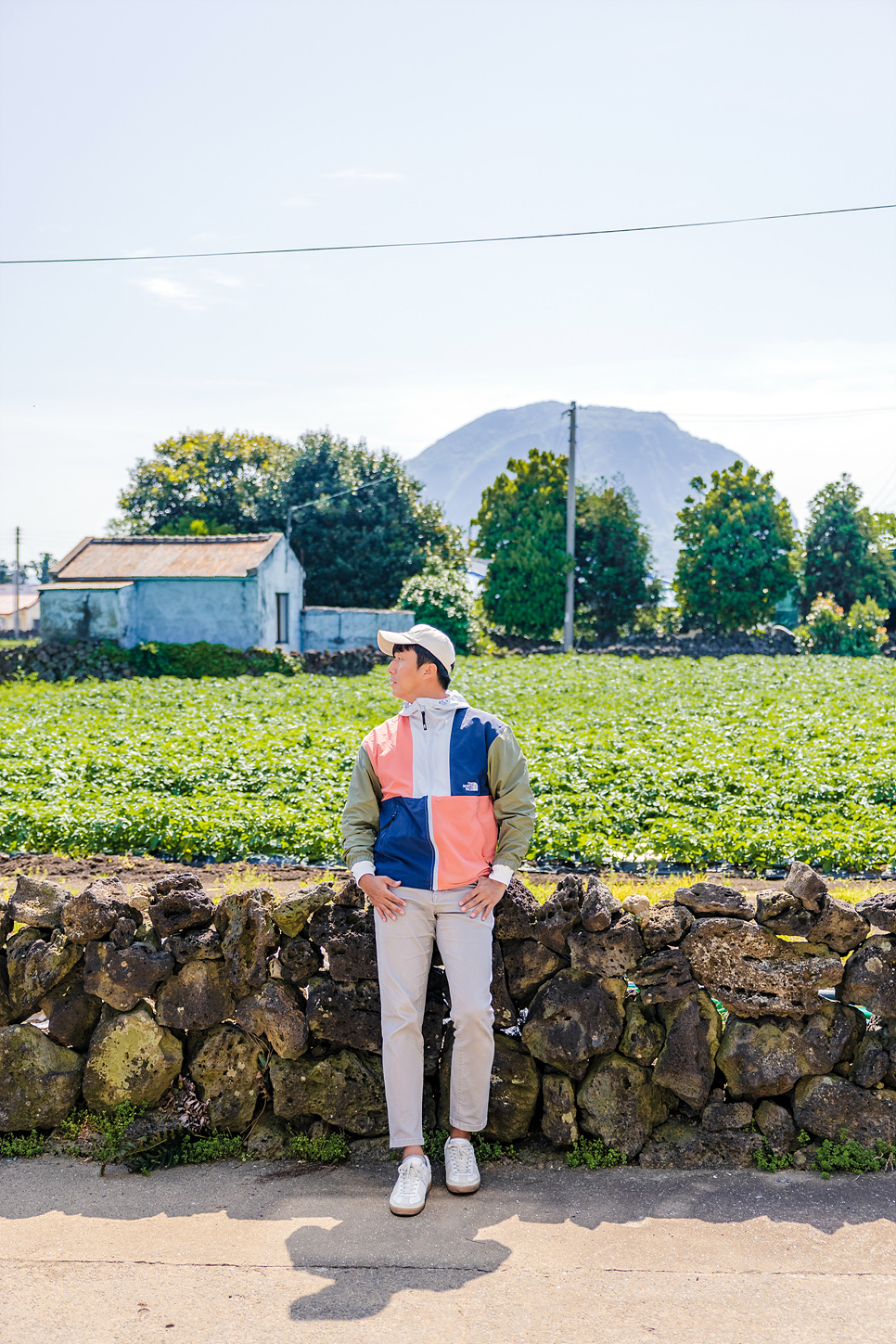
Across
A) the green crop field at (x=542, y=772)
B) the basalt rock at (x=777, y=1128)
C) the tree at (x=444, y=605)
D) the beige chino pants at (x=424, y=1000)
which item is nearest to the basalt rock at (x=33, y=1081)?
the beige chino pants at (x=424, y=1000)

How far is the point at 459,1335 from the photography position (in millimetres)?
2730

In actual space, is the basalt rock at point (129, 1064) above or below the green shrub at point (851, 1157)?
above

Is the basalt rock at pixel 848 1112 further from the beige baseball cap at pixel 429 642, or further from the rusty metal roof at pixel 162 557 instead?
the rusty metal roof at pixel 162 557

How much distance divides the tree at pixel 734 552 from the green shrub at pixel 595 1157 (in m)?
40.7

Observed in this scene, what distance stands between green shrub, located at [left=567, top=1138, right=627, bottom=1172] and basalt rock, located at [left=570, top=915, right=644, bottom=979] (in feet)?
2.00

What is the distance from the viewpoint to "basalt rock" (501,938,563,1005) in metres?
3.92

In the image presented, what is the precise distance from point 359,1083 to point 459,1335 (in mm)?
1251

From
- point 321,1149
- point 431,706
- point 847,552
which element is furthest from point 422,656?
point 847,552

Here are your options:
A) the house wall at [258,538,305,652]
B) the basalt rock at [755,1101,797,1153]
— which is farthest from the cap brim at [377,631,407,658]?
the house wall at [258,538,305,652]

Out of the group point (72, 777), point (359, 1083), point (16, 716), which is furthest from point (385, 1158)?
point (16, 716)

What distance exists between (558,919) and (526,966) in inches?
9.1

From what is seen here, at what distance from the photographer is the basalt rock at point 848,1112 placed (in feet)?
12.0

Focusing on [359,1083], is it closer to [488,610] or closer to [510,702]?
[510,702]

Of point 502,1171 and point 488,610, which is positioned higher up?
point 488,610
